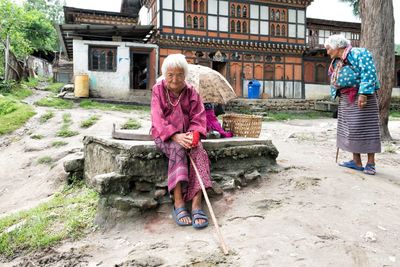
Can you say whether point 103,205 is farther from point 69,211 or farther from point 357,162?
point 357,162

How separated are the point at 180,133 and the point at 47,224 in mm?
1720

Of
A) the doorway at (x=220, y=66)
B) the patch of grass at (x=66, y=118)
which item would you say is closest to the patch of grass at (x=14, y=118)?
the patch of grass at (x=66, y=118)

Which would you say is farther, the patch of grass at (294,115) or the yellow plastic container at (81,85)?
the yellow plastic container at (81,85)

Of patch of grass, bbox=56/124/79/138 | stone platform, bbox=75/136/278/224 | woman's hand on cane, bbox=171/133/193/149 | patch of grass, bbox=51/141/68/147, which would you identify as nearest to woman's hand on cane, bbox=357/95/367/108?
stone platform, bbox=75/136/278/224

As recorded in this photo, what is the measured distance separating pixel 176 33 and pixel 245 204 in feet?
51.5

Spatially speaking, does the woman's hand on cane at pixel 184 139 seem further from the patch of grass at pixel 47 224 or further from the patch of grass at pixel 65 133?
the patch of grass at pixel 65 133

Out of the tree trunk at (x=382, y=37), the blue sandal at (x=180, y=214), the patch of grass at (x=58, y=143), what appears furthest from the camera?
the patch of grass at (x=58, y=143)

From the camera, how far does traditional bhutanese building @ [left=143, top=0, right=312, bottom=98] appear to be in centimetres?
1814

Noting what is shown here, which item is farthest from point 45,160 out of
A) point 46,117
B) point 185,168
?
point 185,168

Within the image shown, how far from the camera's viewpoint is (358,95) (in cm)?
423

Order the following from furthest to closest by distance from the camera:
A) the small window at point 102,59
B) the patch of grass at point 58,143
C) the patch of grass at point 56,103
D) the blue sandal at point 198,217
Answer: the small window at point 102,59
the patch of grass at point 56,103
the patch of grass at point 58,143
the blue sandal at point 198,217

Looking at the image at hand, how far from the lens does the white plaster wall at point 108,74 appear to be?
16484 millimetres

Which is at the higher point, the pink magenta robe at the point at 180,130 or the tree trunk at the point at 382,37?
the tree trunk at the point at 382,37

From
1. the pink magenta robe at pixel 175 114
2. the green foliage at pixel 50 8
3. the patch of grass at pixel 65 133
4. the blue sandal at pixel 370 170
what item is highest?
the green foliage at pixel 50 8
